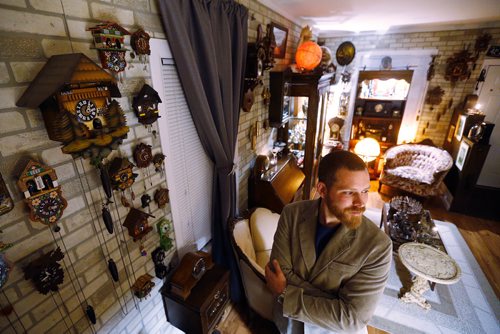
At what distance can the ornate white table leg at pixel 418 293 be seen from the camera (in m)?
2.66

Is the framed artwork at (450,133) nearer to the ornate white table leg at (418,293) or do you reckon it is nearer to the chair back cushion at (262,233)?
the ornate white table leg at (418,293)

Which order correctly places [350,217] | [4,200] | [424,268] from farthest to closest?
[424,268]
[350,217]
[4,200]

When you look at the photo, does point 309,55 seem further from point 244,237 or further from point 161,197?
point 161,197

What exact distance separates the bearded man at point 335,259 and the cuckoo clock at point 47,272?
1078 mm

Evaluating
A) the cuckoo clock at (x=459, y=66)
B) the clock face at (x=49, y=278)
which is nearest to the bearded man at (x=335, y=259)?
the clock face at (x=49, y=278)

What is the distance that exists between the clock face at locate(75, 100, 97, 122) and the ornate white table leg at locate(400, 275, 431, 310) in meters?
3.27

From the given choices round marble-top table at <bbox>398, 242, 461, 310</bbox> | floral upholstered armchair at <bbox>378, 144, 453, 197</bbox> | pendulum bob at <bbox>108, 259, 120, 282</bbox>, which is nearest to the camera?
pendulum bob at <bbox>108, 259, 120, 282</bbox>

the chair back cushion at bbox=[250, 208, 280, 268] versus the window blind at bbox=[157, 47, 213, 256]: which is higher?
the window blind at bbox=[157, 47, 213, 256]

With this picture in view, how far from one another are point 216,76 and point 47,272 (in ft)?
5.20

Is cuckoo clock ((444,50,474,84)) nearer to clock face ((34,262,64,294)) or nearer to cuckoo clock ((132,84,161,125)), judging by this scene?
cuckoo clock ((132,84,161,125))

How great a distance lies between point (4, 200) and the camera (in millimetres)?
925

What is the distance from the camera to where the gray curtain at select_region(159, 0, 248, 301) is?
65.1 inches

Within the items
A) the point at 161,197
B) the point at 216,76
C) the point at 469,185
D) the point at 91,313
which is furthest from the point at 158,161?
the point at 469,185

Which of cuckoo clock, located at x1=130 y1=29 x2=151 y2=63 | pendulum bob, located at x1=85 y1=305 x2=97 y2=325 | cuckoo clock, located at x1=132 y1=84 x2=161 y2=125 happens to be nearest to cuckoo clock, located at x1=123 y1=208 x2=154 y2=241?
pendulum bob, located at x1=85 y1=305 x2=97 y2=325
